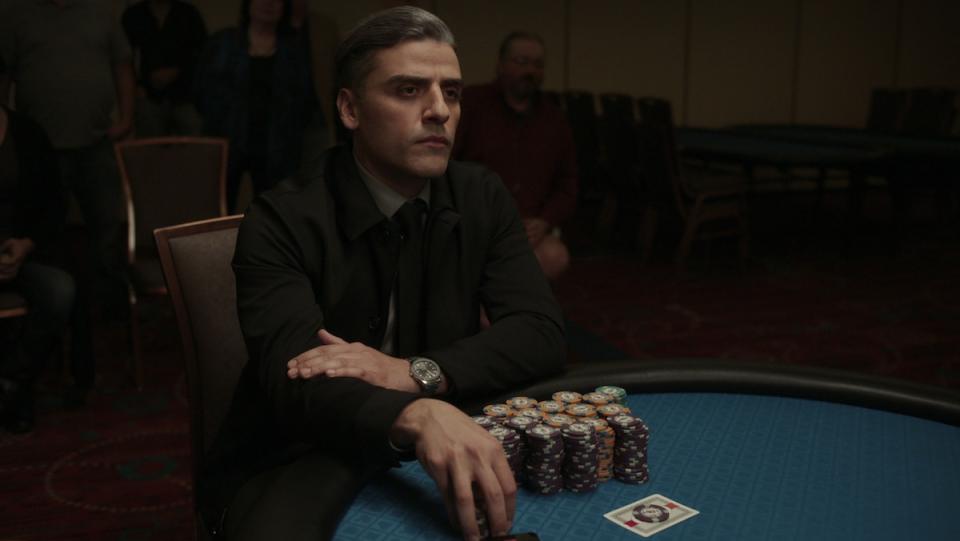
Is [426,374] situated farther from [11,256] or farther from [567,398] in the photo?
[11,256]

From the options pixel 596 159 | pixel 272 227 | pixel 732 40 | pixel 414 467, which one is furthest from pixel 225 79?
pixel 732 40

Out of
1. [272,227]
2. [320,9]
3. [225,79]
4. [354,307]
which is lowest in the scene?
[354,307]

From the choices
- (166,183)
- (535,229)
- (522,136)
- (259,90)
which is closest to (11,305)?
(166,183)

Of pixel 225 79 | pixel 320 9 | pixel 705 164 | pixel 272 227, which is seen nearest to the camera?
pixel 272 227

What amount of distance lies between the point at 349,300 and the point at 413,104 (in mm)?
351

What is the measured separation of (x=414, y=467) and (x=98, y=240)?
3.22 metres

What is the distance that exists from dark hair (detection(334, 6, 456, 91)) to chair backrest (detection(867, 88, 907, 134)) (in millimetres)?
7140

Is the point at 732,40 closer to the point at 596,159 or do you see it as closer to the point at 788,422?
the point at 596,159

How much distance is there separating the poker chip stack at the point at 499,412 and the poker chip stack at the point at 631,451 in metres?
0.15

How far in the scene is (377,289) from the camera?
1.59 m

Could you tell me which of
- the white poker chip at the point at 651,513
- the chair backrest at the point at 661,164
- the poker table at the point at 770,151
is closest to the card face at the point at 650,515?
the white poker chip at the point at 651,513

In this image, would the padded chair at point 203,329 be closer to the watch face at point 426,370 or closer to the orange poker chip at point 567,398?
the watch face at point 426,370

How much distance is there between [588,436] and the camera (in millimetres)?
1138

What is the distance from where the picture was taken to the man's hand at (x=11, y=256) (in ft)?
10.1
